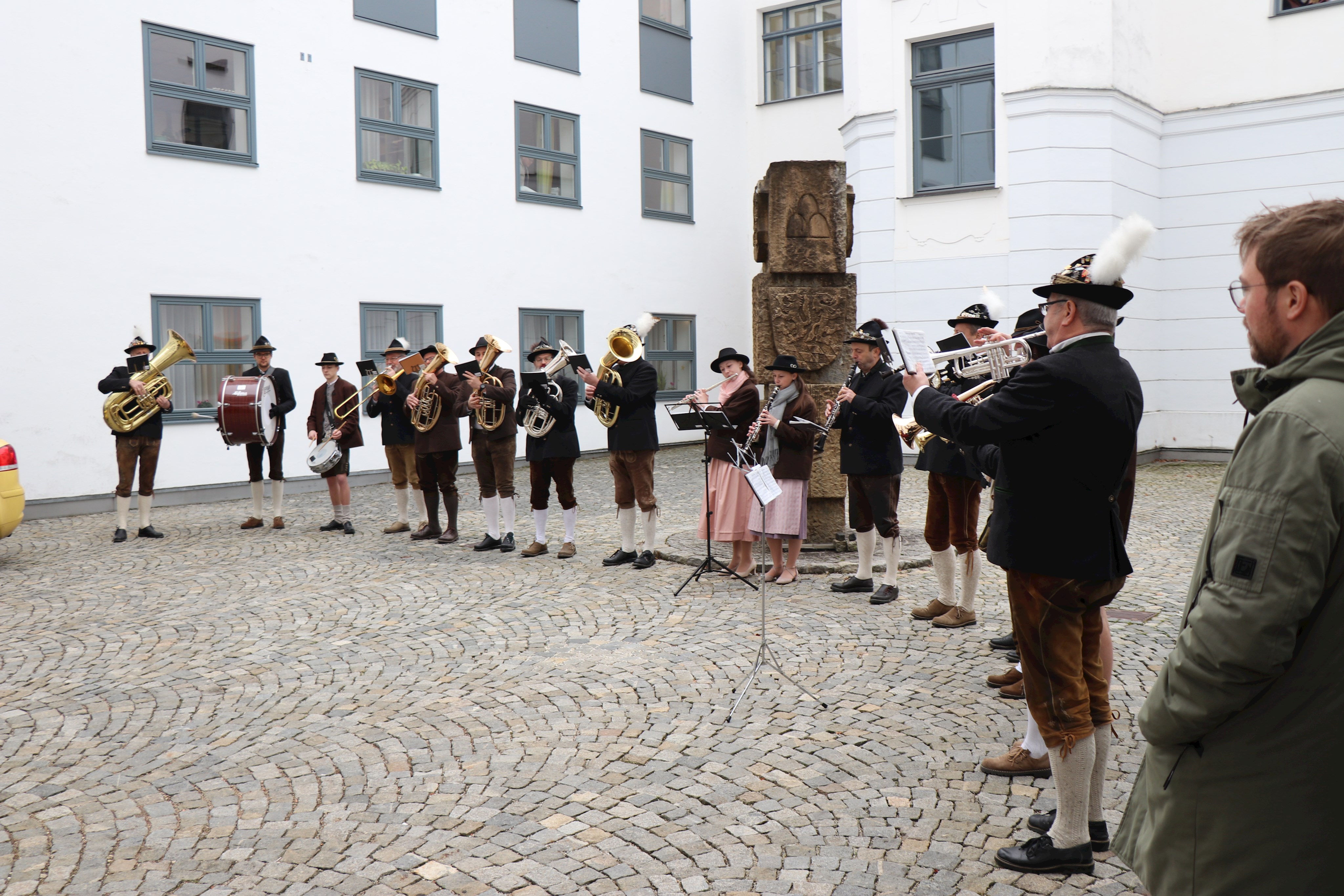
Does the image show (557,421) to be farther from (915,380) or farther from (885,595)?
(915,380)

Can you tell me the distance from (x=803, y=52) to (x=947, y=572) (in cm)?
1773

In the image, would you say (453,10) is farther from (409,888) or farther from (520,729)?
(409,888)

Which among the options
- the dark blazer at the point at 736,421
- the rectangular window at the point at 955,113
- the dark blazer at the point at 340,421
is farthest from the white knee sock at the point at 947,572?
the rectangular window at the point at 955,113

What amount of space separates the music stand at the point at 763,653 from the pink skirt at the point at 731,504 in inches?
84.7

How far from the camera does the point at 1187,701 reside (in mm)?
2086

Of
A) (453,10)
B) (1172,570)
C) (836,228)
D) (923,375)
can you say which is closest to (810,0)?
(453,10)

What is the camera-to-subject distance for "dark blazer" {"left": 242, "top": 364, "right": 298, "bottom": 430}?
40.4ft

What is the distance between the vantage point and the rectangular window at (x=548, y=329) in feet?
61.6

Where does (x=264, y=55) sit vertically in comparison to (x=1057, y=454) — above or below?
above

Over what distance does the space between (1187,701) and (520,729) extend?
11.9 ft

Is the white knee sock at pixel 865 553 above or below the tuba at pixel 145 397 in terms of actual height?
below

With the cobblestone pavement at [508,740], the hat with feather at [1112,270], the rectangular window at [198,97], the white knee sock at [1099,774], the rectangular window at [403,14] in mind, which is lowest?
the cobblestone pavement at [508,740]

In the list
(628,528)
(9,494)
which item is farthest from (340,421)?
(628,528)

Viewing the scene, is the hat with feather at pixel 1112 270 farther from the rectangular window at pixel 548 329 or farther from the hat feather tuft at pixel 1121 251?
the rectangular window at pixel 548 329
